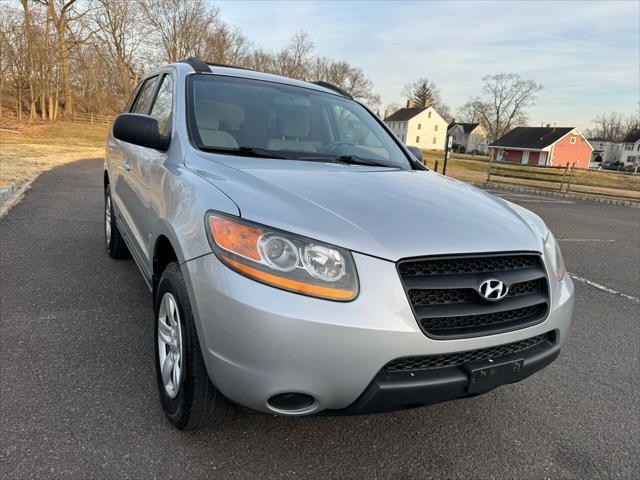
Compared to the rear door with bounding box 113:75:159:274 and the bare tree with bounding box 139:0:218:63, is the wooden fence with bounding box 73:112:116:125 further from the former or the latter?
the rear door with bounding box 113:75:159:274

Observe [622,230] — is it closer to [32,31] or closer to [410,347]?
[410,347]

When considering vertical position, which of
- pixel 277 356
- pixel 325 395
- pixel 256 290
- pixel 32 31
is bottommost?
pixel 325 395

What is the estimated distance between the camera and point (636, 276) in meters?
5.82

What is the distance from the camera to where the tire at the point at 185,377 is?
194 centimetres

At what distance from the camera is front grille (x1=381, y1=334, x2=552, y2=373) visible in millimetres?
1758

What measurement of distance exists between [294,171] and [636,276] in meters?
5.30

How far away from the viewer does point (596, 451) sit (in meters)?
2.35

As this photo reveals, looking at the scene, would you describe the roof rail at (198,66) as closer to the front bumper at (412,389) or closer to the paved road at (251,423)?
the paved road at (251,423)

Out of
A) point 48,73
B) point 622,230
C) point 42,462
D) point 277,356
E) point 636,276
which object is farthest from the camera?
point 48,73

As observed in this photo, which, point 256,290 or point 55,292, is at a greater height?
point 256,290

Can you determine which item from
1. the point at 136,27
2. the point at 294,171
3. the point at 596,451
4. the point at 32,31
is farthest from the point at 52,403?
the point at 136,27

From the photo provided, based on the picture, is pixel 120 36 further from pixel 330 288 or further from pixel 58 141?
pixel 330 288

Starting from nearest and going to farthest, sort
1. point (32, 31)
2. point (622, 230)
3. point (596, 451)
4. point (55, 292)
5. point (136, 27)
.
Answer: point (596, 451)
point (55, 292)
point (622, 230)
point (32, 31)
point (136, 27)

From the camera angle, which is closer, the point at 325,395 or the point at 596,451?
the point at 325,395
